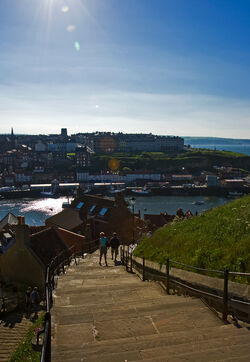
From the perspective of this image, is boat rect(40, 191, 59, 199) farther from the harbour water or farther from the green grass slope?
the green grass slope

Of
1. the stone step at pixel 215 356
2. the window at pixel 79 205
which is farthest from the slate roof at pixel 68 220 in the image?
the stone step at pixel 215 356

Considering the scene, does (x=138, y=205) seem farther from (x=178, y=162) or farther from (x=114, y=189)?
(x=178, y=162)

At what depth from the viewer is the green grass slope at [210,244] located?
21.9 ft

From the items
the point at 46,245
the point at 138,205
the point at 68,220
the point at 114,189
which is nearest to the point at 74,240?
the point at 46,245

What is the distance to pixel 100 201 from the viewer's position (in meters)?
27.2

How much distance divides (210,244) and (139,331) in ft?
14.4

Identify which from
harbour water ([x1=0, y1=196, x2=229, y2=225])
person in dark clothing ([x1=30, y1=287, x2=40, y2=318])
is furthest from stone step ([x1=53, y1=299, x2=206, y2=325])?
harbour water ([x1=0, y1=196, x2=229, y2=225])

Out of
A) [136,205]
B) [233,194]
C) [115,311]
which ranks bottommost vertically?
[136,205]

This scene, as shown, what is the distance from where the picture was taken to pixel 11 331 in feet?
29.9

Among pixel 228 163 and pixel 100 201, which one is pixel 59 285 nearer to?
pixel 100 201

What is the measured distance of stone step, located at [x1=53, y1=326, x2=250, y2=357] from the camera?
3598mm

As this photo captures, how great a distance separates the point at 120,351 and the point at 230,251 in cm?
409

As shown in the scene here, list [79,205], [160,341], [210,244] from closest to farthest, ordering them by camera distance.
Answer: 1. [160,341]
2. [210,244]
3. [79,205]

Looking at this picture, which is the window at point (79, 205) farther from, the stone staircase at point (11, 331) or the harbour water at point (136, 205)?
the harbour water at point (136, 205)
